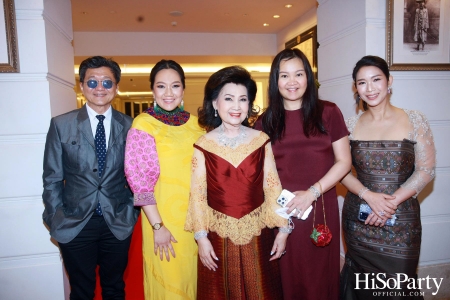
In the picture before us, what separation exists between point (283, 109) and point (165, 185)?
874mm

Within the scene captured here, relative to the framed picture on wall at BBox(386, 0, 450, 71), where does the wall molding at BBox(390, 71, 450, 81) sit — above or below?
below

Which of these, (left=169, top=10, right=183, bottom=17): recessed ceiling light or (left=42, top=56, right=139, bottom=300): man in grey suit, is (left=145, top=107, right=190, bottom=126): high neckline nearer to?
(left=42, top=56, right=139, bottom=300): man in grey suit

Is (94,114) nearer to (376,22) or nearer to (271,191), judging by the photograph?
(271,191)

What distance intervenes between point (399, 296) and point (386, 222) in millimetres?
481

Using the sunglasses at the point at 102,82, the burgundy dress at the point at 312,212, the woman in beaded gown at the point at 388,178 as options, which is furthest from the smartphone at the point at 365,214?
the sunglasses at the point at 102,82

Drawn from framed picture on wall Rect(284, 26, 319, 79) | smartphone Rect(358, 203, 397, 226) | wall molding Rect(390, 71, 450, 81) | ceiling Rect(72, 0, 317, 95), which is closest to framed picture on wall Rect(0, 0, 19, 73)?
smartphone Rect(358, 203, 397, 226)

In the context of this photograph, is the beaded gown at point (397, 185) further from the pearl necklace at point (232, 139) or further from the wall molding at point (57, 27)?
the wall molding at point (57, 27)

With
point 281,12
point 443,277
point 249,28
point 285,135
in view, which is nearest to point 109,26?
point 249,28

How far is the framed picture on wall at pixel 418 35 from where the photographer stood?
8.91 ft

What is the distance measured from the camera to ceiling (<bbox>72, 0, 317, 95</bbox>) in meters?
5.48

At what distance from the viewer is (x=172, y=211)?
197cm

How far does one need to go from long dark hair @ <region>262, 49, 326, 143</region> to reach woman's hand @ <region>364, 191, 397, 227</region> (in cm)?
52

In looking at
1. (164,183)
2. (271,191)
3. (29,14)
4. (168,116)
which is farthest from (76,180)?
(29,14)

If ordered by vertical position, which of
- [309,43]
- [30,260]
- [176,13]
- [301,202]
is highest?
[176,13]
